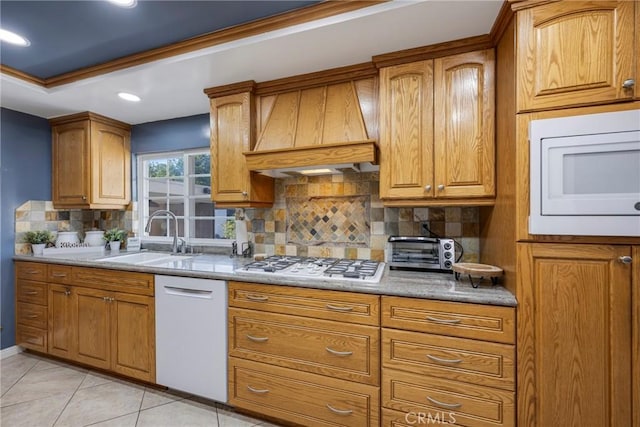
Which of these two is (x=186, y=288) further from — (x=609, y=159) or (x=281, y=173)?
(x=609, y=159)

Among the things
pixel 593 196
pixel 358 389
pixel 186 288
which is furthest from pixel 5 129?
pixel 593 196

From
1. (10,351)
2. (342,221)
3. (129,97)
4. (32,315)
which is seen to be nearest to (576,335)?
(342,221)

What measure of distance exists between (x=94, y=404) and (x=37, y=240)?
1.76 meters

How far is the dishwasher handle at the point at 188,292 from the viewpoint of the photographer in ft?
6.20

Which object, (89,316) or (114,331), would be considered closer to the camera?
(114,331)

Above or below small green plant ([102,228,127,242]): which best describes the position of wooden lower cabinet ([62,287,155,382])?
below

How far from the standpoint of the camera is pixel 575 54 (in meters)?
1.23

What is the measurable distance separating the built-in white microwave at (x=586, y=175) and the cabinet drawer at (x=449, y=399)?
30.8 inches

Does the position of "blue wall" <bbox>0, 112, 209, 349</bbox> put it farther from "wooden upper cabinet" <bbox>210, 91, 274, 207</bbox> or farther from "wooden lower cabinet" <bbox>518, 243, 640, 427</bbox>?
"wooden lower cabinet" <bbox>518, 243, 640, 427</bbox>

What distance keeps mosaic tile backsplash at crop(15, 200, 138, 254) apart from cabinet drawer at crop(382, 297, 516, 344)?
3.03 metres

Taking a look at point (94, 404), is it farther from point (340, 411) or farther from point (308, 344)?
point (340, 411)

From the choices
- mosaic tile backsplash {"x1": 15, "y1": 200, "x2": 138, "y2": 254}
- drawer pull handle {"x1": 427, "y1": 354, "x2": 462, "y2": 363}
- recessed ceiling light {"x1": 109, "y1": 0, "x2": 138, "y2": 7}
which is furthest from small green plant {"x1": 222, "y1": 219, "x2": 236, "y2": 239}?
drawer pull handle {"x1": 427, "y1": 354, "x2": 462, "y2": 363}

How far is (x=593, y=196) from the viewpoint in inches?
46.1

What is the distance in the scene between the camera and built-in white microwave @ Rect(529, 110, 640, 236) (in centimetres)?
113
